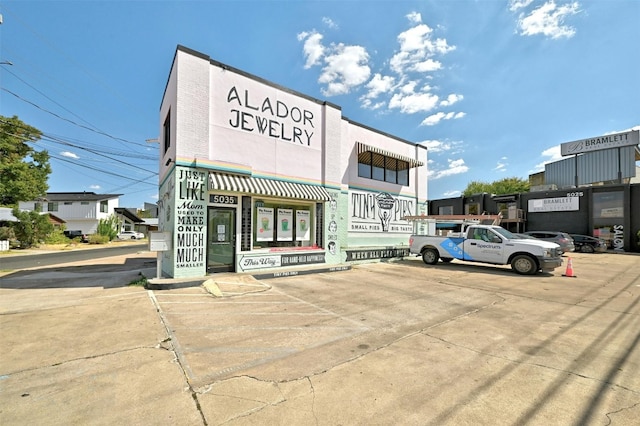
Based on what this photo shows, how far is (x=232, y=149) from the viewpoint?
10.6 meters

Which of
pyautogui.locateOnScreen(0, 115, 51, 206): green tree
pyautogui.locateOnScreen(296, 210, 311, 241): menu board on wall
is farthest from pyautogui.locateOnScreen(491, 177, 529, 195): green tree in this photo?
pyautogui.locateOnScreen(0, 115, 51, 206): green tree

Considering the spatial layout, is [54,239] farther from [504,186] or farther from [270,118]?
[504,186]

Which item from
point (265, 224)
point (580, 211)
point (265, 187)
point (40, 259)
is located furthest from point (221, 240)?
point (580, 211)

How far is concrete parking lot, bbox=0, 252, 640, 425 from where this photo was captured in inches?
111

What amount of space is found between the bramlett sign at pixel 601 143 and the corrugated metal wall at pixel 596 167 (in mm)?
616

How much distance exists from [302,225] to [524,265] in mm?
9167

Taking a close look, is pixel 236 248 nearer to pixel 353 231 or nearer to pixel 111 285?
pixel 111 285

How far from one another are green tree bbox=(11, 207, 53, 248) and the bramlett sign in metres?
61.4

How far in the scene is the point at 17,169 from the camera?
97.5ft

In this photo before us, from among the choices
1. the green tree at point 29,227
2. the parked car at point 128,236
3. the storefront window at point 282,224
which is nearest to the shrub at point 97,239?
the green tree at point 29,227

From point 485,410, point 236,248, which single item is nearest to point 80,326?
point 236,248

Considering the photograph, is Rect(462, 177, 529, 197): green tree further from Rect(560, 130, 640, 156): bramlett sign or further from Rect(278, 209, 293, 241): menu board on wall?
Rect(278, 209, 293, 241): menu board on wall

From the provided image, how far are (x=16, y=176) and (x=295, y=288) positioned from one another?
37796 millimetres

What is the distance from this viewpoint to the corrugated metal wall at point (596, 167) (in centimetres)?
3284
